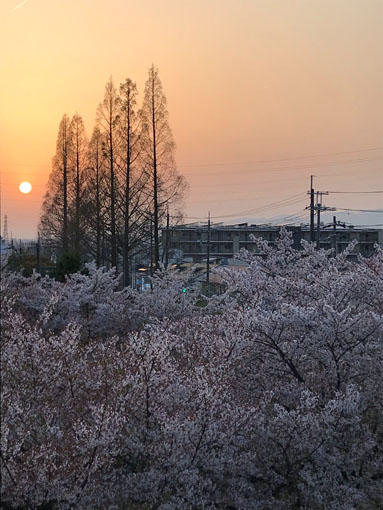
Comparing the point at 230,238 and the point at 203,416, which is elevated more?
the point at 230,238

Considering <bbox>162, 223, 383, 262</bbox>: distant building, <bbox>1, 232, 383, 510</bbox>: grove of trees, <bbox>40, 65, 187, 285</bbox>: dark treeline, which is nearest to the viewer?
<bbox>1, 232, 383, 510</bbox>: grove of trees

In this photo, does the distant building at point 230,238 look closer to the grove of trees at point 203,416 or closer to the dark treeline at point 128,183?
the dark treeline at point 128,183

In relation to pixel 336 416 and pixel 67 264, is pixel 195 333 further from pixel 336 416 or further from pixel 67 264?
pixel 67 264

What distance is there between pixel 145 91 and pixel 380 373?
14349 mm

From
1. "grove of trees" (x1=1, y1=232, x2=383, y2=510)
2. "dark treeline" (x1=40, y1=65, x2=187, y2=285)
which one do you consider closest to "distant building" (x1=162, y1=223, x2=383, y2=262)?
"dark treeline" (x1=40, y1=65, x2=187, y2=285)

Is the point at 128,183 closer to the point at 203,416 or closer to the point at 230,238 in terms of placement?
the point at 203,416

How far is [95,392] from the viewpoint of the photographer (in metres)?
4.58

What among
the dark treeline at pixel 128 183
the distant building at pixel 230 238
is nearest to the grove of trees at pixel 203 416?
the dark treeline at pixel 128 183

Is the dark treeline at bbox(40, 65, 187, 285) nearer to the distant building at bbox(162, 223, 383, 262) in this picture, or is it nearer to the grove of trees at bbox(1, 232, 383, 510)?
the grove of trees at bbox(1, 232, 383, 510)

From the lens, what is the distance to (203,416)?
413cm

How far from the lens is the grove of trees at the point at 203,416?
376cm

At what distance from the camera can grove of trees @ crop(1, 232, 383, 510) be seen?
12.3 ft

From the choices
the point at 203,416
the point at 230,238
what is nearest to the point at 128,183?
the point at 203,416

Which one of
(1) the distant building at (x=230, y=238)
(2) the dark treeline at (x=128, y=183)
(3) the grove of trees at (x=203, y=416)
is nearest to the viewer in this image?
(3) the grove of trees at (x=203, y=416)
